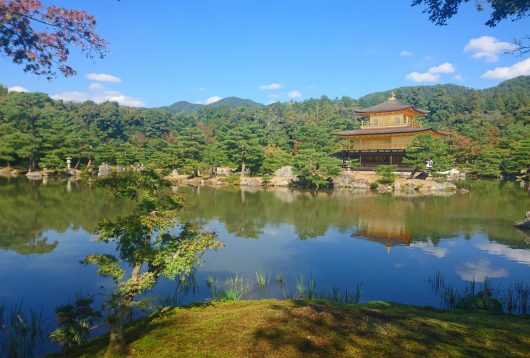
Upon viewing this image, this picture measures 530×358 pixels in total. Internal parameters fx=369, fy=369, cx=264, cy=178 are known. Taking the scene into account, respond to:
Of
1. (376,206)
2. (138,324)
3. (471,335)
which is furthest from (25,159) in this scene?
(471,335)

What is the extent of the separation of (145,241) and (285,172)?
33.0 metres

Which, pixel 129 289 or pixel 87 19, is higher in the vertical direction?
pixel 87 19

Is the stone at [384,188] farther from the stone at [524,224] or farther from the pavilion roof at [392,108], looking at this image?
the stone at [524,224]

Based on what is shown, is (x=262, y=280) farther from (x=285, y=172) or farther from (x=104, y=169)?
(x=104, y=169)

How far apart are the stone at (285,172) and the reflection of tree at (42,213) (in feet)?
57.8

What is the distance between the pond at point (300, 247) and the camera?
29.6 ft

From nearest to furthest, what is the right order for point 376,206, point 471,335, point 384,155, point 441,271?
point 471,335, point 441,271, point 376,206, point 384,155

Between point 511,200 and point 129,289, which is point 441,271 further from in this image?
point 511,200

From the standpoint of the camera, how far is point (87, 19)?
4.63m

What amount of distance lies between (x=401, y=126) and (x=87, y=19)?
40968 millimetres

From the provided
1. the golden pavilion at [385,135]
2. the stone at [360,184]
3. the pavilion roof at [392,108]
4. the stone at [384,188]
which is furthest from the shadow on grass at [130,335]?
the pavilion roof at [392,108]

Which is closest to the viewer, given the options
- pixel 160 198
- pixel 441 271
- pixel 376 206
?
pixel 160 198

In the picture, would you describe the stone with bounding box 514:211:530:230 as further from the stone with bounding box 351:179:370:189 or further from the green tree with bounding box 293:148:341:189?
the green tree with bounding box 293:148:341:189

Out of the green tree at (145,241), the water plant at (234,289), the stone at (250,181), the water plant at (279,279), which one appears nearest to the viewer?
the green tree at (145,241)
